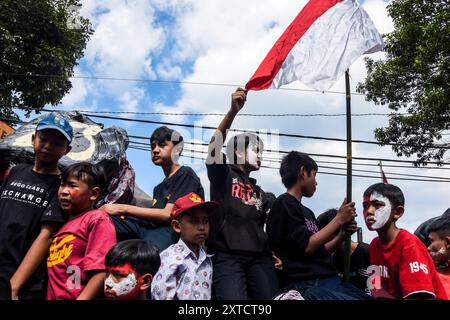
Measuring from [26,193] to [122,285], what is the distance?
0.86 m

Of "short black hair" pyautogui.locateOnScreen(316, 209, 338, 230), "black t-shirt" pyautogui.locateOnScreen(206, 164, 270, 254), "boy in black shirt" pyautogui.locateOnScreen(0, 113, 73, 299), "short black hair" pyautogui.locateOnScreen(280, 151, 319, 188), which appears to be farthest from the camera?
"short black hair" pyautogui.locateOnScreen(316, 209, 338, 230)

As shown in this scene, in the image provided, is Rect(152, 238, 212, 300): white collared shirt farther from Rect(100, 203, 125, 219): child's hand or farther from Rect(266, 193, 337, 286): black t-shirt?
Rect(266, 193, 337, 286): black t-shirt

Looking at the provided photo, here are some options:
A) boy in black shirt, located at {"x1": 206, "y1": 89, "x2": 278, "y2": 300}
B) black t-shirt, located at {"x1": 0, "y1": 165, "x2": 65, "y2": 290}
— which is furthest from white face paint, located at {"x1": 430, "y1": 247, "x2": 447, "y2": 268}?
black t-shirt, located at {"x1": 0, "y1": 165, "x2": 65, "y2": 290}

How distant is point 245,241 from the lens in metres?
2.93

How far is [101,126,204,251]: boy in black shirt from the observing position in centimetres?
285

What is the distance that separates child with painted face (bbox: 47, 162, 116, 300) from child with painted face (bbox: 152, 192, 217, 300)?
0.34m

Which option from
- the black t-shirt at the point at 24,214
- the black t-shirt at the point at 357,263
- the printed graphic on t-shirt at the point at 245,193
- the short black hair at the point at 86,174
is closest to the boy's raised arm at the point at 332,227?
the printed graphic on t-shirt at the point at 245,193

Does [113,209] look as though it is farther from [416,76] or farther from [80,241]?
[416,76]

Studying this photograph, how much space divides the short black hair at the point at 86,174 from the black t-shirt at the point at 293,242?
1134 millimetres

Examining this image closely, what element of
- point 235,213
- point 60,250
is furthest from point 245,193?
point 60,250

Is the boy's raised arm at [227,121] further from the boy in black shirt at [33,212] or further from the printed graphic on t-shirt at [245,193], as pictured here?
the boy in black shirt at [33,212]
